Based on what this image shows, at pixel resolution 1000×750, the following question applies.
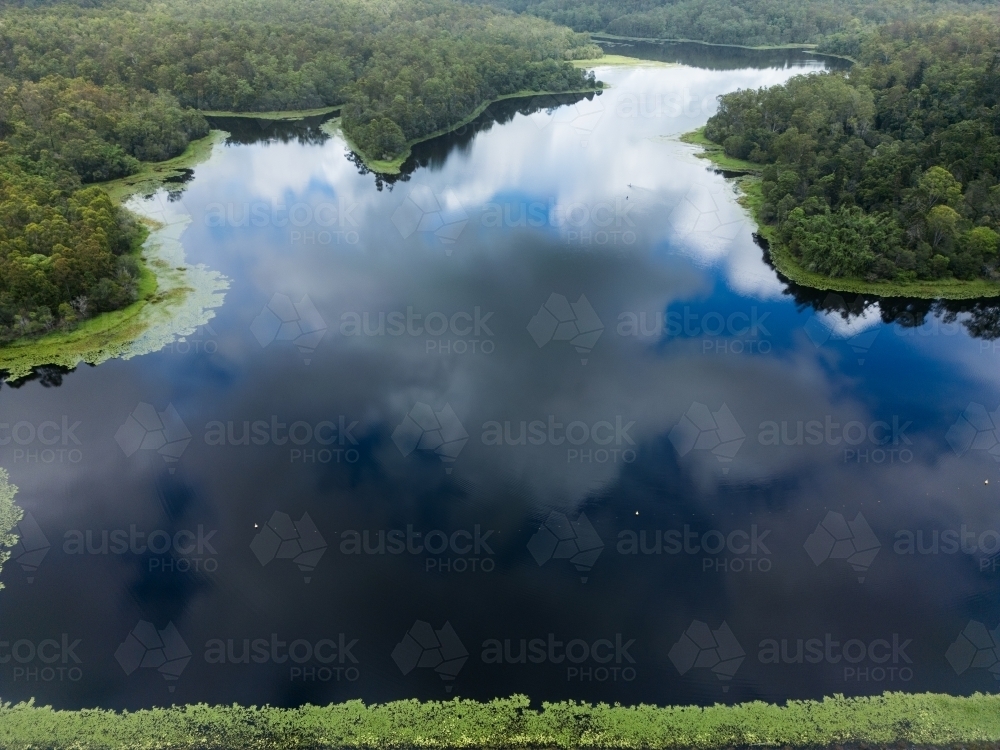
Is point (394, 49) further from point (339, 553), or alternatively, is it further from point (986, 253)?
point (339, 553)

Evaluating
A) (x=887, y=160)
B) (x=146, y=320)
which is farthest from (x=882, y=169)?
(x=146, y=320)

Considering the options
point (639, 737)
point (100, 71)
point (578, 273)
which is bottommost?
point (639, 737)

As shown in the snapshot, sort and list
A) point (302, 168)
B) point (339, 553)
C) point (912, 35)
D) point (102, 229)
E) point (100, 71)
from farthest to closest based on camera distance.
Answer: point (912, 35) < point (100, 71) < point (302, 168) < point (102, 229) < point (339, 553)

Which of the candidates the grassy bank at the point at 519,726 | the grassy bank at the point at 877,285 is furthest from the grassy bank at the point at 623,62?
the grassy bank at the point at 519,726

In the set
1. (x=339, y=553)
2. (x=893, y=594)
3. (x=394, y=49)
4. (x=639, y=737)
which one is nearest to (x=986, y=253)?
(x=893, y=594)

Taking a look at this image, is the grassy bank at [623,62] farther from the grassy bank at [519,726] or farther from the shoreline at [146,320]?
the grassy bank at [519,726]
